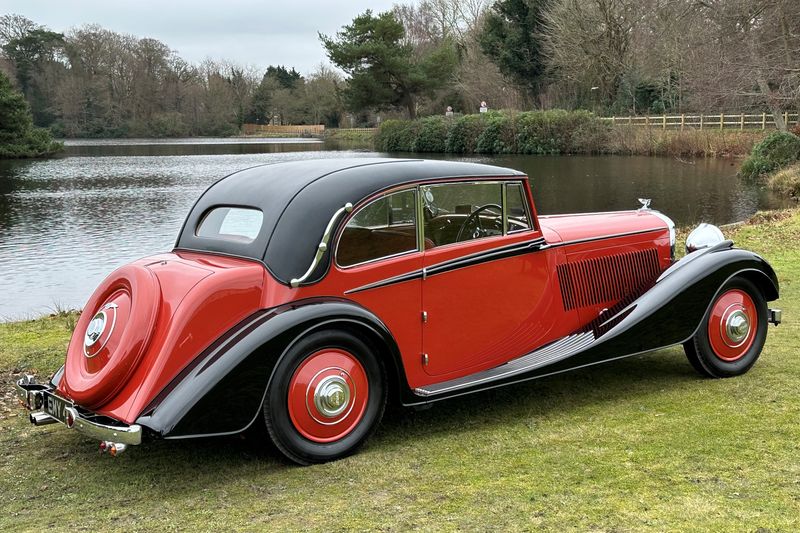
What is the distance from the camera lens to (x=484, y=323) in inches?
178

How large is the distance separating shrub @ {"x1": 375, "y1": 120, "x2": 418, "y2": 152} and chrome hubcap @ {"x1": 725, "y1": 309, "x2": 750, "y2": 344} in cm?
4837

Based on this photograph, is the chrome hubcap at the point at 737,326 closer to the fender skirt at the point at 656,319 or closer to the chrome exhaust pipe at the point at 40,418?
the fender skirt at the point at 656,319

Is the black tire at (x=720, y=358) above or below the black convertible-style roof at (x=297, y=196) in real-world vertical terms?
below

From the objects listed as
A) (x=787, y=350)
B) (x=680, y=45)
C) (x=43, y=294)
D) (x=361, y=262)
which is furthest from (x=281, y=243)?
(x=680, y=45)

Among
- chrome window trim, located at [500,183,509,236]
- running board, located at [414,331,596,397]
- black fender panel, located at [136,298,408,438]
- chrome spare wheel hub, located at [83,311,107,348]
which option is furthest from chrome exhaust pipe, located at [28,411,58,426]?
chrome window trim, located at [500,183,509,236]

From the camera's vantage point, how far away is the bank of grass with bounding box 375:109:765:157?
3884 cm

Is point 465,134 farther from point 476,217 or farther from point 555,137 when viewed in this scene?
point 476,217

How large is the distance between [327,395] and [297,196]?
1130 mm

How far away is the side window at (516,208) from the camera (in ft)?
15.7

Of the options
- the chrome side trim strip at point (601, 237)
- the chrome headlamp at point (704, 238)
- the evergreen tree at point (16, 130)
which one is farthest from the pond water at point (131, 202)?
the chrome headlamp at point (704, 238)

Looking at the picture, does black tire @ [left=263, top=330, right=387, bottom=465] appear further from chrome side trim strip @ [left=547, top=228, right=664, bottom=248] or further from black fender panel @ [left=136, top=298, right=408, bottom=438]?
chrome side trim strip @ [left=547, top=228, right=664, bottom=248]

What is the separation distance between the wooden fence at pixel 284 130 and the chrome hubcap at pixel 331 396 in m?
79.6

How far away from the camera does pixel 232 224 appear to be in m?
4.34

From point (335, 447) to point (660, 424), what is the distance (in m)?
1.94
